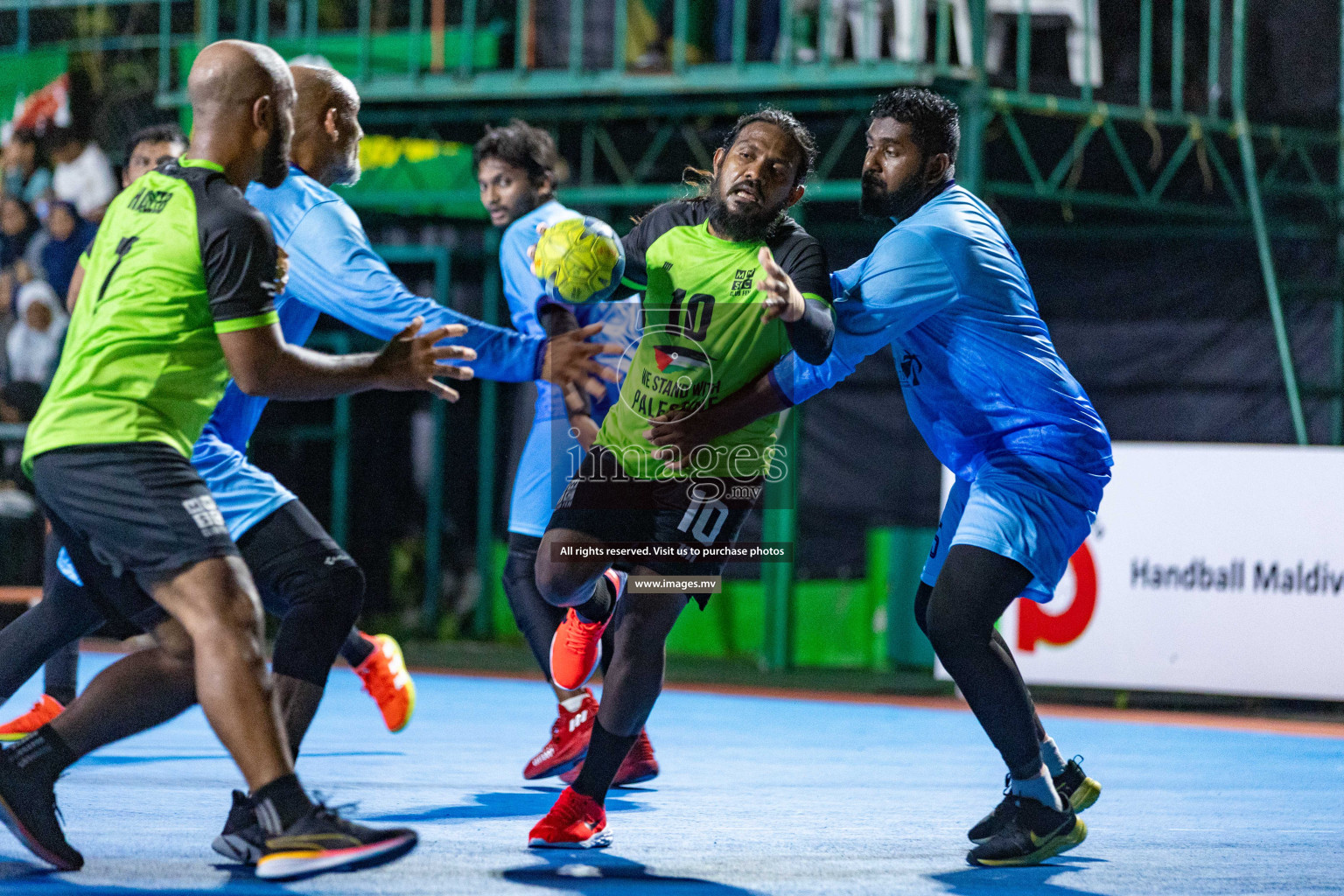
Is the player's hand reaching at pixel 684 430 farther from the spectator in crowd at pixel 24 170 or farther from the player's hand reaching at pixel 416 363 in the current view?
the spectator in crowd at pixel 24 170

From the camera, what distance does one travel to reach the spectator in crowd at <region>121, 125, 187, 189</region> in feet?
21.2

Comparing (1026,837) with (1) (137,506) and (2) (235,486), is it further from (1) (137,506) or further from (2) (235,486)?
(1) (137,506)

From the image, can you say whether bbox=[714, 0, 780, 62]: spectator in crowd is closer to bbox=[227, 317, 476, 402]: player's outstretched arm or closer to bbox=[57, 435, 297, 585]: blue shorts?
bbox=[57, 435, 297, 585]: blue shorts

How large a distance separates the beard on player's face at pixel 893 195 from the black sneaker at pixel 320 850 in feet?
7.51

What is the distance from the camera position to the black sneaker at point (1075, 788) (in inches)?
198

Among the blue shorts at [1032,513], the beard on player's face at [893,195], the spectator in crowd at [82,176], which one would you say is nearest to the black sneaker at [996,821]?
the blue shorts at [1032,513]

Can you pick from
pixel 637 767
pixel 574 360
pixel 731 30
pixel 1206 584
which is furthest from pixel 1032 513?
pixel 731 30

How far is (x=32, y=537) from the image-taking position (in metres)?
12.8

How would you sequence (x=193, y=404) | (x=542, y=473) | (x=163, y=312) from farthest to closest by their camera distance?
(x=542, y=473)
(x=193, y=404)
(x=163, y=312)

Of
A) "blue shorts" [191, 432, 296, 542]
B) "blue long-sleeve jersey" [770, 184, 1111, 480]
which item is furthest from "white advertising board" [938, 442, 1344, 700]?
"blue shorts" [191, 432, 296, 542]

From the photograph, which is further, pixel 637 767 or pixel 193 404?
pixel 637 767

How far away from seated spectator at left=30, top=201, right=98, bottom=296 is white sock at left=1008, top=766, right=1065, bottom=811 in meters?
9.60

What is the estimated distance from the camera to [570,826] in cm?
454

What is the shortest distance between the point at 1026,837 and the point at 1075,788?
47 cm
